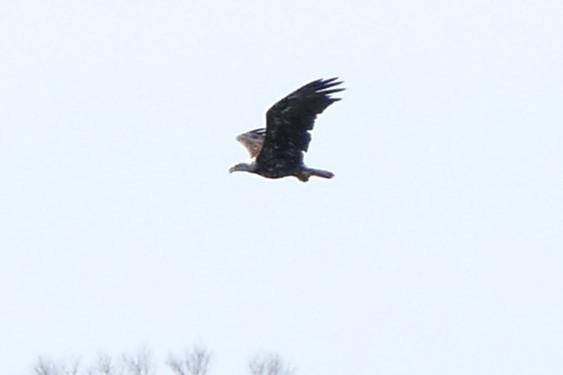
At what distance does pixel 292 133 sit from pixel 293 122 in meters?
0.23

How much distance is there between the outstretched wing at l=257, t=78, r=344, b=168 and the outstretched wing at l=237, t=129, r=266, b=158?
5.70ft

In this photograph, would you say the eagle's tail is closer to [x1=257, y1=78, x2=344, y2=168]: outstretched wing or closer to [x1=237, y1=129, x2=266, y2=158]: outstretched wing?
[x1=257, y1=78, x2=344, y2=168]: outstretched wing

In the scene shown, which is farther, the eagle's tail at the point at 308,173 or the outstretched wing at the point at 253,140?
the outstretched wing at the point at 253,140

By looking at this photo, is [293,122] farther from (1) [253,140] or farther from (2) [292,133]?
(1) [253,140]

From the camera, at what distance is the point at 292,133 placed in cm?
3719

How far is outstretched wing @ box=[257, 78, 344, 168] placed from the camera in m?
36.5

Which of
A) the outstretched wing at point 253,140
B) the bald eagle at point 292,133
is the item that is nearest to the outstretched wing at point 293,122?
the bald eagle at point 292,133

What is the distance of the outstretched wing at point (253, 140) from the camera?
39812 mm

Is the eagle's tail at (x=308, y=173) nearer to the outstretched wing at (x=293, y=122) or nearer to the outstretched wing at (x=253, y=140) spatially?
the outstretched wing at (x=293, y=122)

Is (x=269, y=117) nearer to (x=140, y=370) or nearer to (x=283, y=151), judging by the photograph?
(x=283, y=151)

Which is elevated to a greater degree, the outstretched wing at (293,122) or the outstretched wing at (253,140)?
the outstretched wing at (253,140)

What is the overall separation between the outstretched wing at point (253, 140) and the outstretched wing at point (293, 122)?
174 centimetres

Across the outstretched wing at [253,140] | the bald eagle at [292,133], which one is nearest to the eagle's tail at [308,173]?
the bald eagle at [292,133]

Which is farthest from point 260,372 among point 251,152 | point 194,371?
point 251,152
